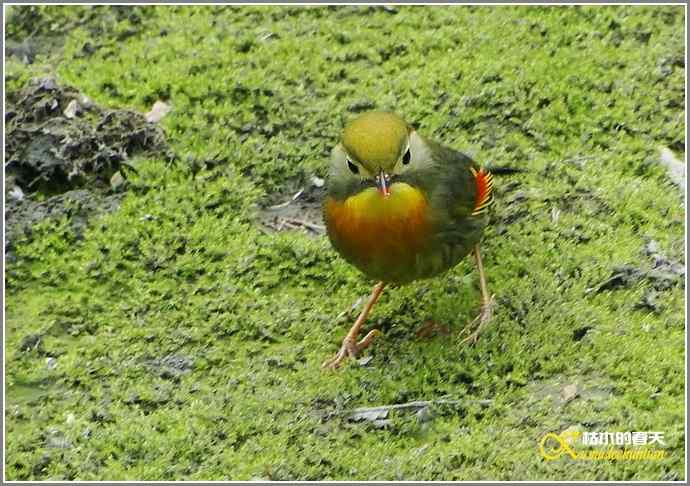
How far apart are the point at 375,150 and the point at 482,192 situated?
888 mm

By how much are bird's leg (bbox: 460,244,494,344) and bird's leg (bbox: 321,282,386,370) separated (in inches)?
18.7

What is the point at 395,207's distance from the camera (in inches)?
204

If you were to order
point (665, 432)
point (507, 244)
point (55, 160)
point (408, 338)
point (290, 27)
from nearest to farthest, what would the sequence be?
point (665, 432) < point (408, 338) < point (507, 244) < point (55, 160) < point (290, 27)

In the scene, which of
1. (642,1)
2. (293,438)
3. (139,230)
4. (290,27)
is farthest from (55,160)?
(642,1)

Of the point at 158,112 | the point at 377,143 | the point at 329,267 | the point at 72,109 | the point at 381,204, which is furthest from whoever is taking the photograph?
the point at 158,112

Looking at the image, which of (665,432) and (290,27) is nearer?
(665,432)

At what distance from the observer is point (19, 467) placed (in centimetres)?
502

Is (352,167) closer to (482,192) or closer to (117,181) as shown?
(482,192)

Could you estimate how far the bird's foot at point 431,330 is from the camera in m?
5.66

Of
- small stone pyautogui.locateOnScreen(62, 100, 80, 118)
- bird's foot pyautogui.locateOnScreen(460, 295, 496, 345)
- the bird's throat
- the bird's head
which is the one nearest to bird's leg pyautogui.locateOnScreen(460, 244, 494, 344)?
bird's foot pyautogui.locateOnScreen(460, 295, 496, 345)

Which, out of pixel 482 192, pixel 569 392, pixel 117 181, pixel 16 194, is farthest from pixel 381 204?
pixel 16 194

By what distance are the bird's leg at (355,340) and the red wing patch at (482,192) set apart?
0.62 m

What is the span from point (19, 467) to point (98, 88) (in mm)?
2869

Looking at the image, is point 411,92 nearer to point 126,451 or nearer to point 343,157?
point 343,157
